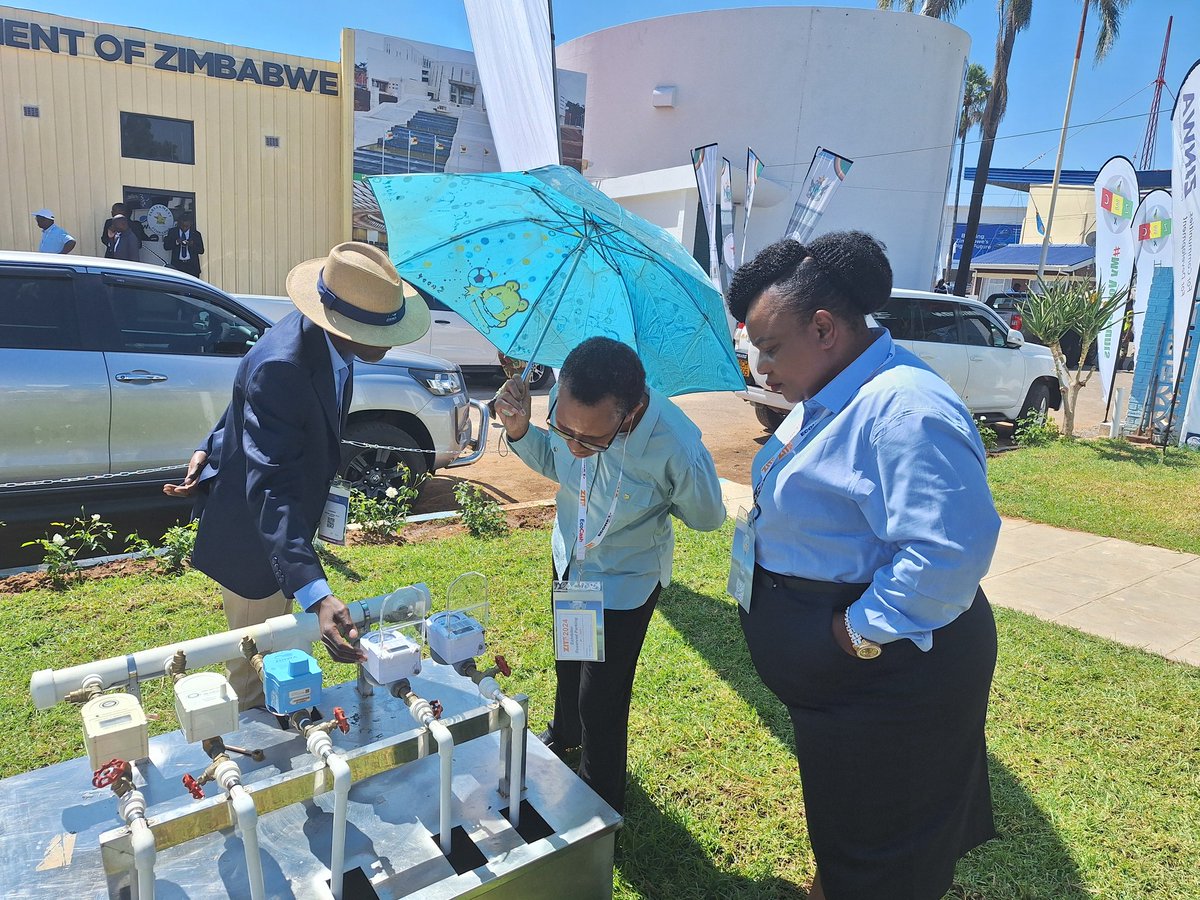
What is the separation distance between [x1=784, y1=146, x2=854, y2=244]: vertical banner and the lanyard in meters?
10.8

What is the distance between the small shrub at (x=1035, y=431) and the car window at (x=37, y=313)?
10.4m

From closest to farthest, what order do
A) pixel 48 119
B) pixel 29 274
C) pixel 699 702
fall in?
pixel 699 702, pixel 29 274, pixel 48 119

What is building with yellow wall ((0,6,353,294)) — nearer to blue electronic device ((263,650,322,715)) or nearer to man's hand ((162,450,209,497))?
man's hand ((162,450,209,497))

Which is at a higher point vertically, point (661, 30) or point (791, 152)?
point (661, 30)

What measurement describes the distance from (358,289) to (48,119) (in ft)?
48.0

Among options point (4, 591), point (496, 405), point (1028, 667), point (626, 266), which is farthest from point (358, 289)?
point (1028, 667)

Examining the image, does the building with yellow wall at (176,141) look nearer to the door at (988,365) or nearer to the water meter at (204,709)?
the door at (988,365)

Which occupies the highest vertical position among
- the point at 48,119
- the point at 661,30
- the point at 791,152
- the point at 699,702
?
the point at 661,30

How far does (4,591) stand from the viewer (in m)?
4.34

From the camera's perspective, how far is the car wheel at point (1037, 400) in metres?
11.2

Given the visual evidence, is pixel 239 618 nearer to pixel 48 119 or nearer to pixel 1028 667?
pixel 1028 667

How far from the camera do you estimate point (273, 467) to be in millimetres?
2174

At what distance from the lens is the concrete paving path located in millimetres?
4711

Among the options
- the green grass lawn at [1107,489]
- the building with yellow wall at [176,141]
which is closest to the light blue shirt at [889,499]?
the green grass lawn at [1107,489]
